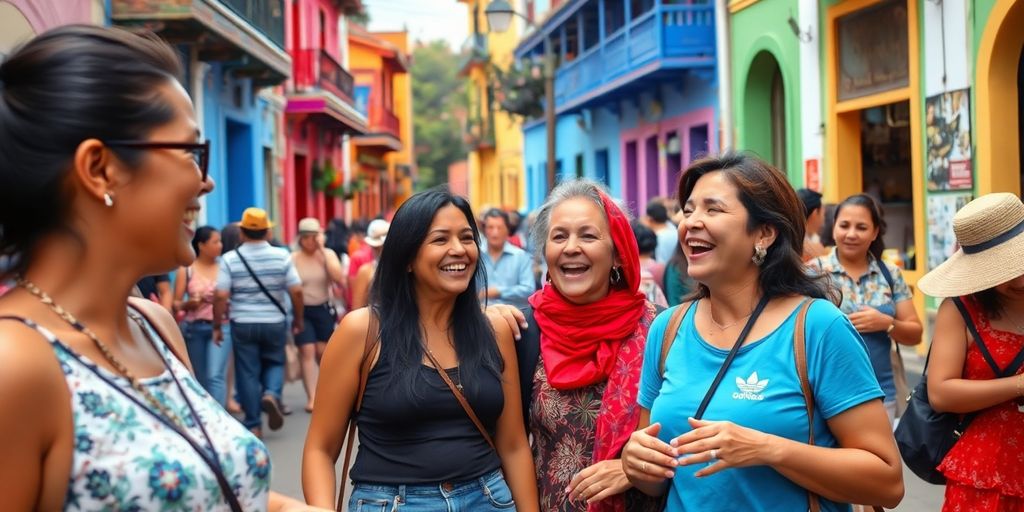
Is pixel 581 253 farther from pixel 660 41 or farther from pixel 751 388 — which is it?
pixel 660 41

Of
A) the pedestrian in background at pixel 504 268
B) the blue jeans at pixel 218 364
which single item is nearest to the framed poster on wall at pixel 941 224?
the pedestrian in background at pixel 504 268

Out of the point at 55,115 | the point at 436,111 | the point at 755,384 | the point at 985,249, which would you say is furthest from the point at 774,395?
the point at 436,111

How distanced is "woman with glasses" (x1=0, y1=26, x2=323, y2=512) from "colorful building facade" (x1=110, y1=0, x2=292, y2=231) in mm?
12045

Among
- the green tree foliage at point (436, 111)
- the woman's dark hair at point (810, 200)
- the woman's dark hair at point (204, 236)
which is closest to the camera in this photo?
the woman's dark hair at point (810, 200)

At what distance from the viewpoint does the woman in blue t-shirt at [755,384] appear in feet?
9.70

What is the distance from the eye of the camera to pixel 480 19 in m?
50.2

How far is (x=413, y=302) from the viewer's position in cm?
404

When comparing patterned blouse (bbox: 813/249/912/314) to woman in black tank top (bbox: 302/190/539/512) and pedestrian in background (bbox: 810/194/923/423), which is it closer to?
pedestrian in background (bbox: 810/194/923/423)

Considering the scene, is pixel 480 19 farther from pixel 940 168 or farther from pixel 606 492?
pixel 606 492

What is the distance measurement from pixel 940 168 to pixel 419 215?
1024 centimetres

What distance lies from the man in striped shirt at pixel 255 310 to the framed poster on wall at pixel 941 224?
23.3ft

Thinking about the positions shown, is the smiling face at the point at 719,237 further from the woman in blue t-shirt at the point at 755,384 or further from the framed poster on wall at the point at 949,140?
the framed poster on wall at the point at 949,140

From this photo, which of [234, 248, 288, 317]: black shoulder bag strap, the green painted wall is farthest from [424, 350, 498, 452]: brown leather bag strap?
the green painted wall

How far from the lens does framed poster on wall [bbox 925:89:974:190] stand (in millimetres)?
12336
